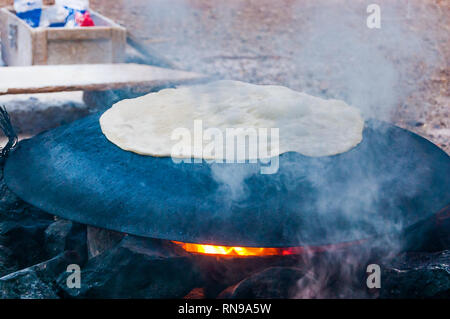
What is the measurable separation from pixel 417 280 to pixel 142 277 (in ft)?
3.42

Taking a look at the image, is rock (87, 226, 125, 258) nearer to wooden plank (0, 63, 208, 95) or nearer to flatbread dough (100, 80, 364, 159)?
flatbread dough (100, 80, 364, 159)

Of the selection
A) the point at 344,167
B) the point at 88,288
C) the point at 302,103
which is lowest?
the point at 88,288

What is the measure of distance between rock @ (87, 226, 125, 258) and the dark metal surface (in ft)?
0.69

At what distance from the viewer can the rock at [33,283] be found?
1966 mm

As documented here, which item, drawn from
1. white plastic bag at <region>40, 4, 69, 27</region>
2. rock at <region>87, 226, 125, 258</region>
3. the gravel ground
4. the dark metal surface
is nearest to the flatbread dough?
the dark metal surface

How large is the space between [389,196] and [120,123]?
1.31m

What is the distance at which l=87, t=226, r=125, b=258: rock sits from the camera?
2186mm

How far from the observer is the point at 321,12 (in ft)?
27.7

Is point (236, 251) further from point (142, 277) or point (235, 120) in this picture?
point (235, 120)

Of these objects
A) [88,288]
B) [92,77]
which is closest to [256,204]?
[88,288]

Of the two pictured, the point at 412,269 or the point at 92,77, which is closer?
the point at 412,269

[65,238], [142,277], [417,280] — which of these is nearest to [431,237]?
[417,280]

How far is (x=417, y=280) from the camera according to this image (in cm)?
195

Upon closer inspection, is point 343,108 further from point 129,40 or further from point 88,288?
point 129,40
